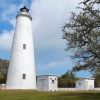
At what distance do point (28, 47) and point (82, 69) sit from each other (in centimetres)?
1301

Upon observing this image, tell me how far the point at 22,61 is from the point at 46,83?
26.0 feet

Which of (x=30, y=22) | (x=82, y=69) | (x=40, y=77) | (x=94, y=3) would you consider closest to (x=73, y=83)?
(x=40, y=77)

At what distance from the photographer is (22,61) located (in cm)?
3938

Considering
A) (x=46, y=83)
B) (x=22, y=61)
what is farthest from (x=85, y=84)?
(x=22, y=61)

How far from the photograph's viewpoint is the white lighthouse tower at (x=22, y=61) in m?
39.0

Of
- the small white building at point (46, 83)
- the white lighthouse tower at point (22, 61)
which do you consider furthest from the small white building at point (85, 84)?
the white lighthouse tower at point (22, 61)

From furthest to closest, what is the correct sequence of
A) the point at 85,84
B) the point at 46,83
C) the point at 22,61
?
the point at 85,84
the point at 46,83
the point at 22,61

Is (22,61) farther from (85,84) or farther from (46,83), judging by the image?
(85,84)

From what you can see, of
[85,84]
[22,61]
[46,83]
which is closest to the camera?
[22,61]

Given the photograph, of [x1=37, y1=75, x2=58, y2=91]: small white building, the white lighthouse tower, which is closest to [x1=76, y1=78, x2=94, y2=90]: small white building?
[x1=37, y1=75, x2=58, y2=91]: small white building

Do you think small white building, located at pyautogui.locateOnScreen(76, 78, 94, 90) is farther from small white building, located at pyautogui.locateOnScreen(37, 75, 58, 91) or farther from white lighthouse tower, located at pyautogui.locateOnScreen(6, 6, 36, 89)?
white lighthouse tower, located at pyautogui.locateOnScreen(6, 6, 36, 89)

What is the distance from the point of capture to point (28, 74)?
39.7 meters

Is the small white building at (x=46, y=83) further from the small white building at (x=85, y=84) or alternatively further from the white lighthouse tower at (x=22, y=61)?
Answer: the small white building at (x=85, y=84)

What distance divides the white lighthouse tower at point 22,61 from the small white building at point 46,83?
536 cm
